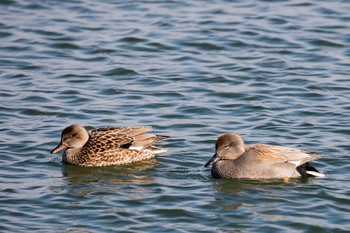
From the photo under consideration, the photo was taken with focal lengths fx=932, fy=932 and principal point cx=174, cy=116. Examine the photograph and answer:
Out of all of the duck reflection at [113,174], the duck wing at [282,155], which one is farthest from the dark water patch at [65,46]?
the duck wing at [282,155]

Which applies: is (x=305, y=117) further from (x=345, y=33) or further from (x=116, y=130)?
(x=345, y=33)

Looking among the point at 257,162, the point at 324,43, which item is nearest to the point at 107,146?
the point at 257,162

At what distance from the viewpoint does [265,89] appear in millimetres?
16312

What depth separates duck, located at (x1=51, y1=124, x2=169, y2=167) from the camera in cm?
1320

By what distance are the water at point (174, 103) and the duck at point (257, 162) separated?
0.51 ft

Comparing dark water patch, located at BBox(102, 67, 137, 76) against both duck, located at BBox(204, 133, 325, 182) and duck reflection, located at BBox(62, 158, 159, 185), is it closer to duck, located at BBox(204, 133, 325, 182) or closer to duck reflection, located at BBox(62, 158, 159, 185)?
duck reflection, located at BBox(62, 158, 159, 185)

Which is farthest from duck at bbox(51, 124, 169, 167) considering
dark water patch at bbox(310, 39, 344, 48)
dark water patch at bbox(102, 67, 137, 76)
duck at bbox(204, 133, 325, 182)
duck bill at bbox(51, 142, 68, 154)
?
dark water patch at bbox(310, 39, 344, 48)

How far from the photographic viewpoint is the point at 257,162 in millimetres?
12227

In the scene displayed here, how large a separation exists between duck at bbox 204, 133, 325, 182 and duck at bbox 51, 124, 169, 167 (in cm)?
113

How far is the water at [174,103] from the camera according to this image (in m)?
11.1

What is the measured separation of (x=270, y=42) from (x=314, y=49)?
94 cm

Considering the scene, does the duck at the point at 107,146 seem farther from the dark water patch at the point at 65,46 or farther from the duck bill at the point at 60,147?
the dark water patch at the point at 65,46

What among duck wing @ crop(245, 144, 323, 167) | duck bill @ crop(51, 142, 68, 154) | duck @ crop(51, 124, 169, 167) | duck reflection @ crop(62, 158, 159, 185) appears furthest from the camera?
duck @ crop(51, 124, 169, 167)

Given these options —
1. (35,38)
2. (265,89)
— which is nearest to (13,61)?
(35,38)
